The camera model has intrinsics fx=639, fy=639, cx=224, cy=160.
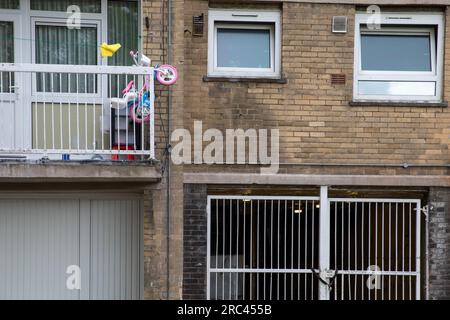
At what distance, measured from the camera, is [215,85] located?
7.58m

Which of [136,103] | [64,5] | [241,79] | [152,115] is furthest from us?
[64,5]

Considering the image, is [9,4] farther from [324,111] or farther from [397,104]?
[397,104]

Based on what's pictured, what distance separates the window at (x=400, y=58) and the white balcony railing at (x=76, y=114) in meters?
2.62

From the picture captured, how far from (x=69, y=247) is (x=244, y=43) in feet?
10.6

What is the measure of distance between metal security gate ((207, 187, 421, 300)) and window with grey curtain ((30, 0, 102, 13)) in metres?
2.74

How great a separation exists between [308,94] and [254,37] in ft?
3.15

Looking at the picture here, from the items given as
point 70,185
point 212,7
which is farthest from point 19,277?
point 212,7

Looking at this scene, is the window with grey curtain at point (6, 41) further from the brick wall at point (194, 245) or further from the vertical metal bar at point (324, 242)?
the vertical metal bar at point (324, 242)

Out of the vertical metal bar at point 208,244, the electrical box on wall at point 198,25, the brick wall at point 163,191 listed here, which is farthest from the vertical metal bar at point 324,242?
the electrical box on wall at point 198,25

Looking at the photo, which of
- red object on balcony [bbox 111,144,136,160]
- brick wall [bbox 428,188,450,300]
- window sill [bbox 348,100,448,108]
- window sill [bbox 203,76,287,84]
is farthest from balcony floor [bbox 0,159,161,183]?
brick wall [bbox 428,188,450,300]

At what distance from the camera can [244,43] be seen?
7754 millimetres

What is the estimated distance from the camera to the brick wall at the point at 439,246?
759cm

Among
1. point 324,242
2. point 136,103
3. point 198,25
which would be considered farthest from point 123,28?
point 324,242

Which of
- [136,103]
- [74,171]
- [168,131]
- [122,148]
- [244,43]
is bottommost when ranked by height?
[74,171]
